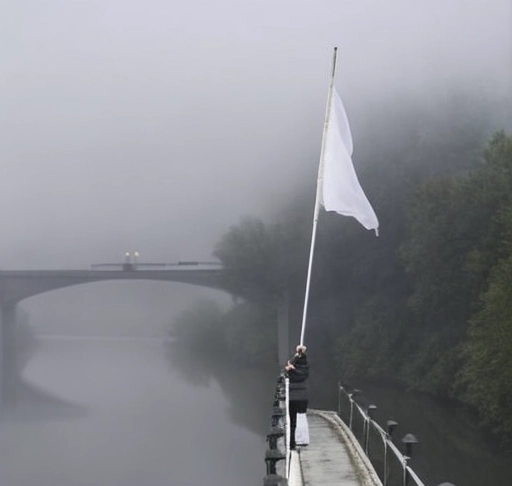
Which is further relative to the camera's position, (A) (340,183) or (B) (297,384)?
(A) (340,183)

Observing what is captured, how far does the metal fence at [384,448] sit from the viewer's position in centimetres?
916

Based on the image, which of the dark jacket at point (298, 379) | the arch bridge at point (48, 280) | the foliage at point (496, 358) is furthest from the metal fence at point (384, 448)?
the arch bridge at point (48, 280)

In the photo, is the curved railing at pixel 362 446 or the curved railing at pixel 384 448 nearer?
the curved railing at pixel 362 446

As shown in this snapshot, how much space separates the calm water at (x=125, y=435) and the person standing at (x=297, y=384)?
13.0 meters

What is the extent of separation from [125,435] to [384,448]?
19662mm

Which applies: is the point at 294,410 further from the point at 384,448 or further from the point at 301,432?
the point at 384,448

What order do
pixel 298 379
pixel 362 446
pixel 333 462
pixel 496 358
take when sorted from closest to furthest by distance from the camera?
pixel 298 379
pixel 333 462
pixel 362 446
pixel 496 358

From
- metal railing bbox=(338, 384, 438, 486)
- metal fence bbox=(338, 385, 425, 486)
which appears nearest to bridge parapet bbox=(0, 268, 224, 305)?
metal railing bbox=(338, 384, 438, 486)

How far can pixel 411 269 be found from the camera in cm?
3703

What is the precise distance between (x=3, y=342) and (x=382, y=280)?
48.7 m

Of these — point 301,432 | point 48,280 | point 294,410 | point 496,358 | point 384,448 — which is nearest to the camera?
point 294,410

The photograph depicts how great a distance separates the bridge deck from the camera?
1116 cm

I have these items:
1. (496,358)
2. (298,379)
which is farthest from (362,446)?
(298,379)

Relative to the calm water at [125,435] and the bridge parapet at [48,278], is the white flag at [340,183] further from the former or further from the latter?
the bridge parapet at [48,278]
